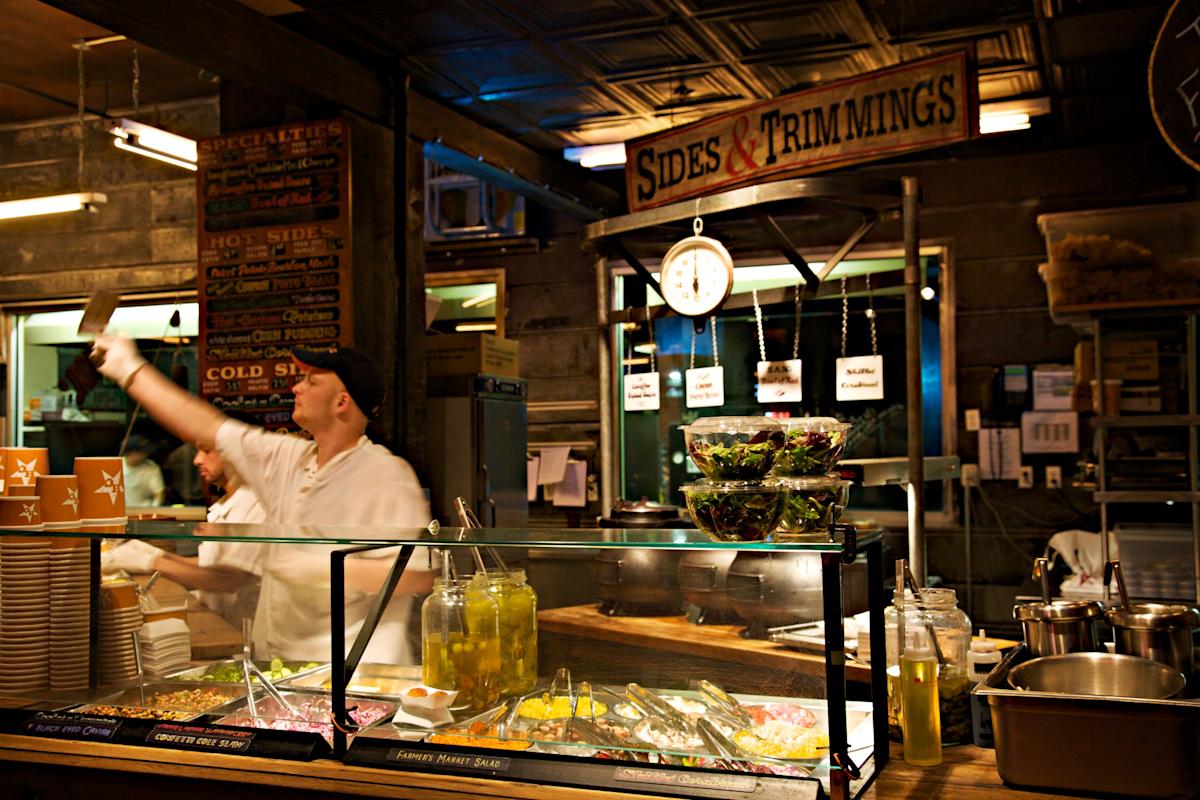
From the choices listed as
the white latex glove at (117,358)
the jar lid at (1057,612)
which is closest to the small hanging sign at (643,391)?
the white latex glove at (117,358)

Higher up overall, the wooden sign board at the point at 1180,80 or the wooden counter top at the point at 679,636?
the wooden sign board at the point at 1180,80

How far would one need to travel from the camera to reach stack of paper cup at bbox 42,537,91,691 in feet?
8.25

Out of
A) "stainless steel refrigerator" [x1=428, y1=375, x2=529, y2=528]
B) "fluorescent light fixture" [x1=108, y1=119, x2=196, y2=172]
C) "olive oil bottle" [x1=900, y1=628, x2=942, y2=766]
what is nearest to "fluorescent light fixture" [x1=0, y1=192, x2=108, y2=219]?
"fluorescent light fixture" [x1=108, y1=119, x2=196, y2=172]

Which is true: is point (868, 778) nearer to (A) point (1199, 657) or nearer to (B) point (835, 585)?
(B) point (835, 585)

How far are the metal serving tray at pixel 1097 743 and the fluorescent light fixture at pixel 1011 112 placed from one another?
499 centimetres

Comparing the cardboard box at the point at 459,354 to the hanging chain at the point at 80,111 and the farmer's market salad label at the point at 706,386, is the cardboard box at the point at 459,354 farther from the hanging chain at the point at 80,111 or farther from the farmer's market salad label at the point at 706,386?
the hanging chain at the point at 80,111

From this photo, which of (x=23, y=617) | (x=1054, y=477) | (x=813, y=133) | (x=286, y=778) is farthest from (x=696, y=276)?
(x=1054, y=477)

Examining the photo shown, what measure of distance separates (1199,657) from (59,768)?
2.35m

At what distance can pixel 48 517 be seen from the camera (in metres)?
2.55

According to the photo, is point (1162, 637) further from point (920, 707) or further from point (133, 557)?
point (133, 557)

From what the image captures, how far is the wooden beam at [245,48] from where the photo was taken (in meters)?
4.10

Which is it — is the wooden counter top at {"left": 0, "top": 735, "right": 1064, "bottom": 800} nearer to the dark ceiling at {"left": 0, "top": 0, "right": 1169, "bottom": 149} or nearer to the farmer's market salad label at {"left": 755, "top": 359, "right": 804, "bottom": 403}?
the farmer's market salad label at {"left": 755, "top": 359, "right": 804, "bottom": 403}

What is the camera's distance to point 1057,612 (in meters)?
2.28

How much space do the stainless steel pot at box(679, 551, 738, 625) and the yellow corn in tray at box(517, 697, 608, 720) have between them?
0.99ft
